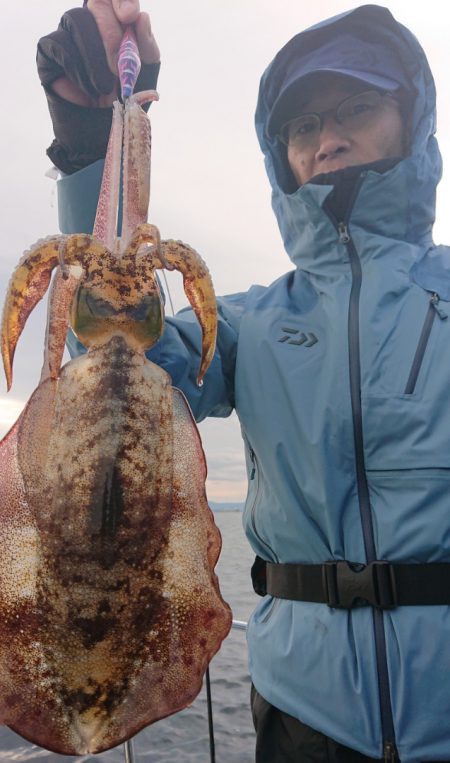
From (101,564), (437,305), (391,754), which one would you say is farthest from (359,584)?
(437,305)

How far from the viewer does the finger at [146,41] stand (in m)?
2.06

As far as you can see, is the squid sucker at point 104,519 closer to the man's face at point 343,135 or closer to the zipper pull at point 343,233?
the zipper pull at point 343,233

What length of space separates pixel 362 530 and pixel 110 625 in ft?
4.31

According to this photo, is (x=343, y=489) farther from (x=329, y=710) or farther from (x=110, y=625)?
(x=110, y=625)

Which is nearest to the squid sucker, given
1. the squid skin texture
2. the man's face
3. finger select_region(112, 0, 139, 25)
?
the squid skin texture

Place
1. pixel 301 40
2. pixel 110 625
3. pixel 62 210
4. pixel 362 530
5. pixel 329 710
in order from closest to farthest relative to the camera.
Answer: pixel 110 625 → pixel 329 710 → pixel 362 530 → pixel 62 210 → pixel 301 40

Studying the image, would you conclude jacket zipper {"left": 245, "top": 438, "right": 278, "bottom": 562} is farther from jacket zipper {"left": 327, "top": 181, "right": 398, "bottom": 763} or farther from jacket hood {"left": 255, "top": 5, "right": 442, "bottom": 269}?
jacket hood {"left": 255, "top": 5, "right": 442, "bottom": 269}

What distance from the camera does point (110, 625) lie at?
1.40 metres

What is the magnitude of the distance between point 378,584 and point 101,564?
128 cm

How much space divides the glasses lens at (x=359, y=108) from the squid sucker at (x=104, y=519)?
6.80 feet

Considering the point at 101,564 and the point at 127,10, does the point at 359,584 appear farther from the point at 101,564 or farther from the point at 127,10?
the point at 127,10

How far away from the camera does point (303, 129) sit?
329 cm

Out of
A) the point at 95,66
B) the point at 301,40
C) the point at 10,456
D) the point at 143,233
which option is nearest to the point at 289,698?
the point at 10,456

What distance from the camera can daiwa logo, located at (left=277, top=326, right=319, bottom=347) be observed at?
2.81 m
